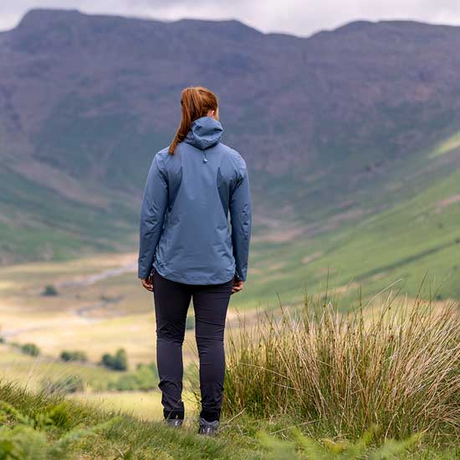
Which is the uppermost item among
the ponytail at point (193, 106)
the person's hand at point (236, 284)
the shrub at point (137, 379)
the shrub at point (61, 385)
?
the ponytail at point (193, 106)

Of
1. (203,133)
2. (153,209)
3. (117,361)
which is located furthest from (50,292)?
(203,133)

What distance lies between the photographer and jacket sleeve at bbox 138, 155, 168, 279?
222 inches

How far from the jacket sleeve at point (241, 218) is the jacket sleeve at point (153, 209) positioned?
0.50 m

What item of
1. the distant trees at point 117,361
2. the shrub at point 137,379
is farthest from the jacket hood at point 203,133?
the distant trees at point 117,361

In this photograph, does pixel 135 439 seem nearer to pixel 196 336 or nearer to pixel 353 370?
pixel 196 336

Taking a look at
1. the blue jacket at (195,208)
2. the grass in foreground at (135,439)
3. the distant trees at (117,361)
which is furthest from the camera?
the distant trees at (117,361)

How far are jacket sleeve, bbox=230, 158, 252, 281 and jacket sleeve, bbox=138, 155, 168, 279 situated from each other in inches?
19.6

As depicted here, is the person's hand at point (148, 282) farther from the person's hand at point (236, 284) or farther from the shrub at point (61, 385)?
the shrub at point (61, 385)

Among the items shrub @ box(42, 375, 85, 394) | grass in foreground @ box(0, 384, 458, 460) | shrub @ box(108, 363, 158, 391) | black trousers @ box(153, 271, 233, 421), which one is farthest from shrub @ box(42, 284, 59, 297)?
grass in foreground @ box(0, 384, 458, 460)

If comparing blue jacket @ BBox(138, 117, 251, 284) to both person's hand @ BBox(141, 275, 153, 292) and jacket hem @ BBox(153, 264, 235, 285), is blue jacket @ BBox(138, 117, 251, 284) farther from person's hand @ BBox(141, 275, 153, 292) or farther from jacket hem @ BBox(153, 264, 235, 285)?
person's hand @ BBox(141, 275, 153, 292)

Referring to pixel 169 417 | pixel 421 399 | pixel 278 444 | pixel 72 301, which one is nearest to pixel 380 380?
pixel 421 399

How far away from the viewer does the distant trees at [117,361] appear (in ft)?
428

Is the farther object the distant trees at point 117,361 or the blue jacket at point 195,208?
the distant trees at point 117,361

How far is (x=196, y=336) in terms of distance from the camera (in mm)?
5941
